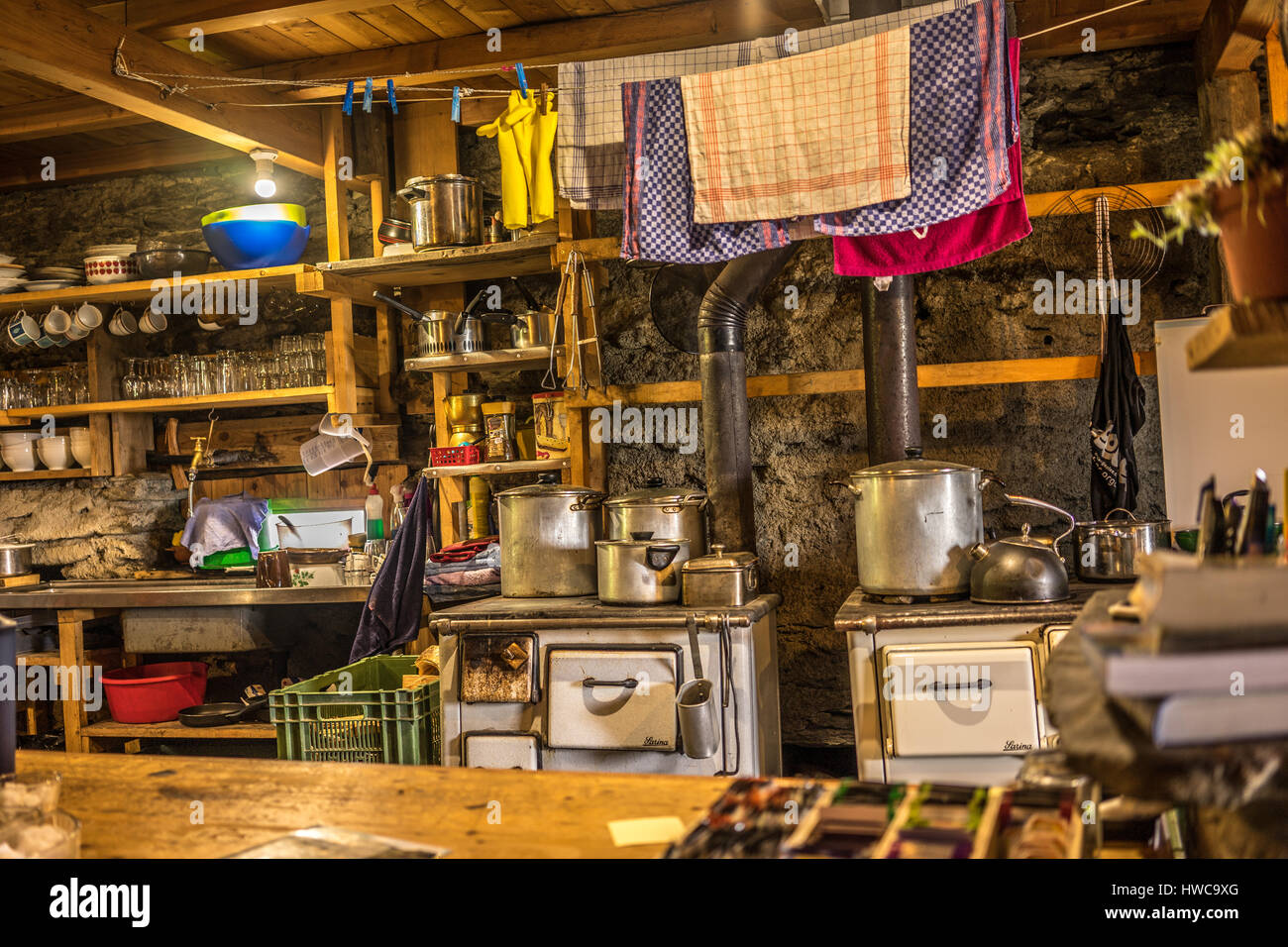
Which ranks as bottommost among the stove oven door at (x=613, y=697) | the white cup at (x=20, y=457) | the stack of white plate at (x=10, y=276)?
the stove oven door at (x=613, y=697)

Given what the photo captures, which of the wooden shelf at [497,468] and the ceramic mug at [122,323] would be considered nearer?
the wooden shelf at [497,468]

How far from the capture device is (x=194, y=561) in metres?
5.14

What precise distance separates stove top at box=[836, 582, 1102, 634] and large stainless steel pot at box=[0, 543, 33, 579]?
4.14 m

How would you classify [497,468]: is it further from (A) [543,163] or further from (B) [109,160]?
(B) [109,160]

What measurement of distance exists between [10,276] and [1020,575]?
4.77 meters

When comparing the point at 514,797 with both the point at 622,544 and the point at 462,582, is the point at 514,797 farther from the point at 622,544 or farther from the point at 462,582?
the point at 462,582

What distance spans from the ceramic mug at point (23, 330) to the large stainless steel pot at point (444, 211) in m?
2.20

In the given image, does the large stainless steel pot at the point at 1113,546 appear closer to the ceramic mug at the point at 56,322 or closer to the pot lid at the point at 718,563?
the pot lid at the point at 718,563

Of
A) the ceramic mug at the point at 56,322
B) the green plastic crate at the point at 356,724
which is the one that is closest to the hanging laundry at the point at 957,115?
the green plastic crate at the point at 356,724

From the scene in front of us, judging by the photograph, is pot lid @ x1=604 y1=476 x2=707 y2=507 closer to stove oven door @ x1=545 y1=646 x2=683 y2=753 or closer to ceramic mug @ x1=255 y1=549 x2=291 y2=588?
stove oven door @ x1=545 y1=646 x2=683 y2=753

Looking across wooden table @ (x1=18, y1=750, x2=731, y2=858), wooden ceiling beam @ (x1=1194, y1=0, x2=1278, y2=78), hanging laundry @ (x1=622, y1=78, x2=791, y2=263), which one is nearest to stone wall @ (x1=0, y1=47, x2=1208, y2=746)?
wooden ceiling beam @ (x1=1194, y1=0, x2=1278, y2=78)

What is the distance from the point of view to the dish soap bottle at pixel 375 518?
491 centimetres

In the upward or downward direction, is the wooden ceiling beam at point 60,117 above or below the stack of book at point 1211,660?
above
